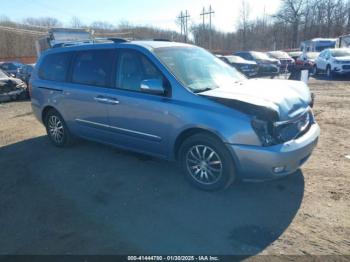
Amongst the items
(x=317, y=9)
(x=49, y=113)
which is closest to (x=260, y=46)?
(x=317, y=9)

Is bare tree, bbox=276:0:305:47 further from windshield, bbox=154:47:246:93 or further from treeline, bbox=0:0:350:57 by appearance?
windshield, bbox=154:47:246:93

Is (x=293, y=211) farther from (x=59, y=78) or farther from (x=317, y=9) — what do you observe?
(x=317, y=9)

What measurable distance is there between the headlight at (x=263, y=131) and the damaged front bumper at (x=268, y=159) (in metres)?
0.07

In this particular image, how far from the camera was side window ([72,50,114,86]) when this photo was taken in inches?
197

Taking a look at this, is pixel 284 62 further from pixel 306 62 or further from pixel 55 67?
pixel 55 67

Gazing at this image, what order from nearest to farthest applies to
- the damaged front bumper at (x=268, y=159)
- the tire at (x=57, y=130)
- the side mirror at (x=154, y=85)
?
the damaged front bumper at (x=268, y=159) → the side mirror at (x=154, y=85) → the tire at (x=57, y=130)

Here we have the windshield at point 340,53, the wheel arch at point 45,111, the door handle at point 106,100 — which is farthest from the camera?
the windshield at point 340,53

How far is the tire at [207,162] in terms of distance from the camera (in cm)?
388

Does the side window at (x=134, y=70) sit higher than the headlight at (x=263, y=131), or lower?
higher

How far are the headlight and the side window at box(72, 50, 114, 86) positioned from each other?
246 centimetres

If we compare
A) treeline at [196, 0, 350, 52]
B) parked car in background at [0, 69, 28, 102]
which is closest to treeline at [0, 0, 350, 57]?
treeline at [196, 0, 350, 52]

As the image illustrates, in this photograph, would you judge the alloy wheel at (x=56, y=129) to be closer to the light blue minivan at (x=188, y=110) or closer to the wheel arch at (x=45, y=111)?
the wheel arch at (x=45, y=111)

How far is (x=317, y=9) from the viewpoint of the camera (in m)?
68.9

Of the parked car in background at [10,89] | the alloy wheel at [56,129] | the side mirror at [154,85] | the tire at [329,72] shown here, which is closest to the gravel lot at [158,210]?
the alloy wheel at [56,129]
